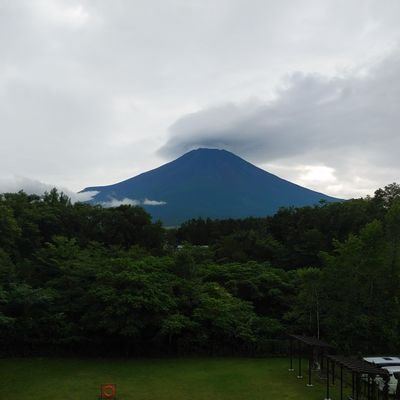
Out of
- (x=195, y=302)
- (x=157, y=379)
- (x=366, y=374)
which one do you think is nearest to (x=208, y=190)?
(x=195, y=302)

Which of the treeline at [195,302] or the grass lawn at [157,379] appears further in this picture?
the treeline at [195,302]

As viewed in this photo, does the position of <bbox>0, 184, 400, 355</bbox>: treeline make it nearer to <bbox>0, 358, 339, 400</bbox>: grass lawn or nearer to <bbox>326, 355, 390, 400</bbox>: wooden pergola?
<bbox>0, 358, 339, 400</bbox>: grass lawn

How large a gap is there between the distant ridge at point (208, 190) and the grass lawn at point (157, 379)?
210 feet

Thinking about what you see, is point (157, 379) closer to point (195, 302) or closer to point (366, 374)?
point (195, 302)

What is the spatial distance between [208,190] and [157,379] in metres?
79.0

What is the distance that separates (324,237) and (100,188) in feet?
321

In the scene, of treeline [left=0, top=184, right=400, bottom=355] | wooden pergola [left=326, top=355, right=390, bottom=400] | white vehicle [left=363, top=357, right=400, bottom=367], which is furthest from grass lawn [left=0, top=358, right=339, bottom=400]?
white vehicle [left=363, top=357, right=400, bottom=367]

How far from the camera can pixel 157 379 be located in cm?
1532

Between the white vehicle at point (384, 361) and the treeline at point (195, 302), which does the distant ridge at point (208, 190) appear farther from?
the white vehicle at point (384, 361)

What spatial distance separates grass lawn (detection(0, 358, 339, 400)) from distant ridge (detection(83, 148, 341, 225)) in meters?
64.1

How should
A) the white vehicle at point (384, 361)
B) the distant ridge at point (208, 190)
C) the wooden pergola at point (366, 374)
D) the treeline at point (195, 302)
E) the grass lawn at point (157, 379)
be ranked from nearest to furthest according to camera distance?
the wooden pergola at point (366, 374), the grass lawn at point (157, 379), the white vehicle at point (384, 361), the treeline at point (195, 302), the distant ridge at point (208, 190)

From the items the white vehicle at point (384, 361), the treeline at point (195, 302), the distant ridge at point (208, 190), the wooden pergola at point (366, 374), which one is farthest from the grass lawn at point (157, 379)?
the distant ridge at point (208, 190)

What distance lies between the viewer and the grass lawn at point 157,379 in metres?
13.4

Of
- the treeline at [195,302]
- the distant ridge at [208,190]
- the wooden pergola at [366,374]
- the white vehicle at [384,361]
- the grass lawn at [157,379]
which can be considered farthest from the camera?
the distant ridge at [208,190]
